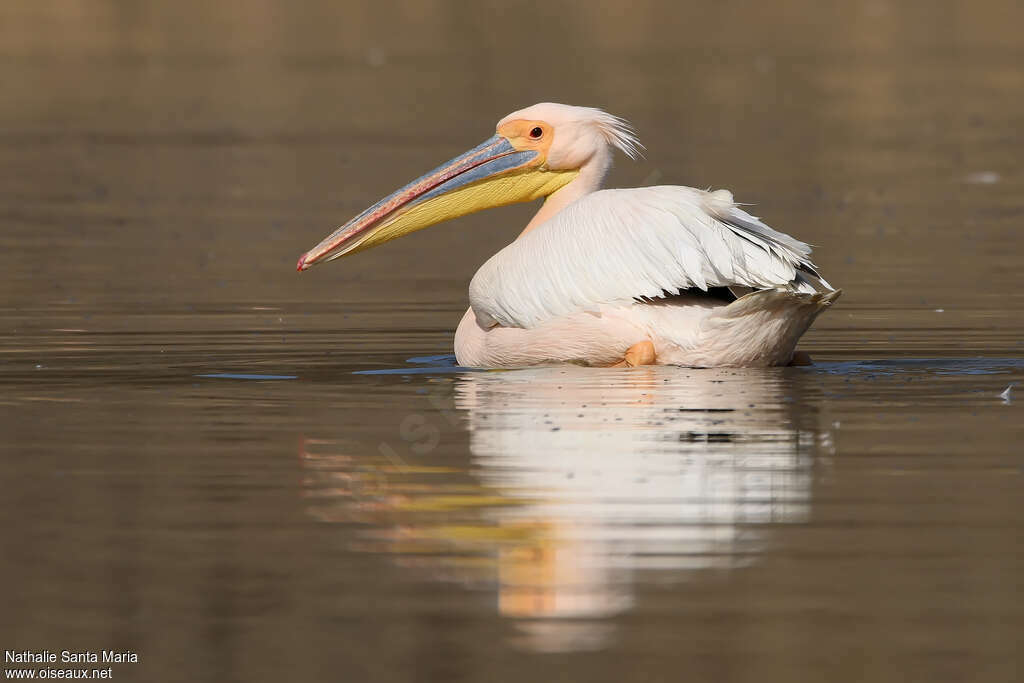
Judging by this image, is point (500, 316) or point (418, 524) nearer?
point (418, 524)

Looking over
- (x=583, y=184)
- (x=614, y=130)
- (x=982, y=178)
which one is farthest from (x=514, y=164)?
(x=982, y=178)

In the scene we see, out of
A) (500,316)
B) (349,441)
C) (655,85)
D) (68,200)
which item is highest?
(655,85)

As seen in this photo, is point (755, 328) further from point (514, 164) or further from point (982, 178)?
point (982, 178)

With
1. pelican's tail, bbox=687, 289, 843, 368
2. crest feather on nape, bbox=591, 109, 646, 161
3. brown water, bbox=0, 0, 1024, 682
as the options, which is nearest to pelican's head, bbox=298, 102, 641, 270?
crest feather on nape, bbox=591, 109, 646, 161

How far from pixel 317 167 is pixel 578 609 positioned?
1367 cm

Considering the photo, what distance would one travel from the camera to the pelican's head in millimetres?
9344

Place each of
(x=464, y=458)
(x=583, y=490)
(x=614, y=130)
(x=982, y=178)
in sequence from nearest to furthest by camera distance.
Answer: (x=583, y=490) → (x=464, y=458) → (x=614, y=130) → (x=982, y=178)

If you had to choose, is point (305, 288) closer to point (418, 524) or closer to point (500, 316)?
point (500, 316)

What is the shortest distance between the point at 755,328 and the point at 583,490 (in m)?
2.20

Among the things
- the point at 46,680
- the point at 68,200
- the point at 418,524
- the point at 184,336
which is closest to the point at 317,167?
the point at 68,200

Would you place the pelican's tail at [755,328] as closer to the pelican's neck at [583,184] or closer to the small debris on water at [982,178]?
the pelican's neck at [583,184]

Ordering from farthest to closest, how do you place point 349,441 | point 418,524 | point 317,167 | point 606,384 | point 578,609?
point 317,167 → point 606,384 → point 349,441 → point 418,524 → point 578,609

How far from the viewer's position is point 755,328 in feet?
26.5

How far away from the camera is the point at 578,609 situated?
494cm
